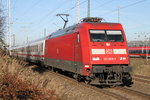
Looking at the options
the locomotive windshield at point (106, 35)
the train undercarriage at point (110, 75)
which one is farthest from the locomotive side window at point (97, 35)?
the train undercarriage at point (110, 75)

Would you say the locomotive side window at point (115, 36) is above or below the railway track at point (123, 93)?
above

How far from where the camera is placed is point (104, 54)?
12.0 metres

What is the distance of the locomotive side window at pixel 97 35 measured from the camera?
40.3ft

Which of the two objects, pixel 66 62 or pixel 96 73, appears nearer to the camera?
pixel 96 73

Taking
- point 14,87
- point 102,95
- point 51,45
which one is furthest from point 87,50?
point 51,45

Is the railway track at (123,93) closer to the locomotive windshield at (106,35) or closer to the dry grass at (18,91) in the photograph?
the locomotive windshield at (106,35)

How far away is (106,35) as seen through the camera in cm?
1255

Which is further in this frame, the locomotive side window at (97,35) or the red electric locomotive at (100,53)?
the locomotive side window at (97,35)

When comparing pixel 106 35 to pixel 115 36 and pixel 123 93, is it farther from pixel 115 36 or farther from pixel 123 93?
pixel 123 93

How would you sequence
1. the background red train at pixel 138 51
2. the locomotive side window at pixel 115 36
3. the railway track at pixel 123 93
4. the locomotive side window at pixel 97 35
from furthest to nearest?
the background red train at pixel 138 51
the locomotive side window at pixel 115 36
the locomotive side window at pixel 97 35
the railway track at pixel 123 93

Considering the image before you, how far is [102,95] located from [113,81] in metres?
2.06

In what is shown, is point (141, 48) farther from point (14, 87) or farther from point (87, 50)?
point (14, 87)

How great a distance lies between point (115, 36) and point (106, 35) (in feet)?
1.62

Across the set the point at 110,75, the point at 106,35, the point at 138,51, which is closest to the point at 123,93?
the point at 110,75
